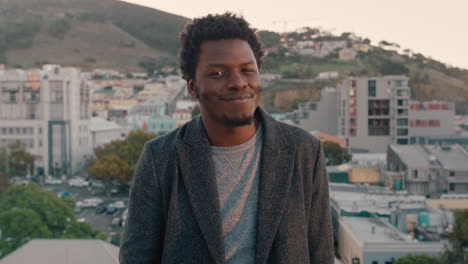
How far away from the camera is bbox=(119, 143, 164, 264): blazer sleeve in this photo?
4.03 ft

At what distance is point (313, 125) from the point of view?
99.8 ft

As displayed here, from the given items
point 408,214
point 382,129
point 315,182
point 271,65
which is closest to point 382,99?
point 382,129

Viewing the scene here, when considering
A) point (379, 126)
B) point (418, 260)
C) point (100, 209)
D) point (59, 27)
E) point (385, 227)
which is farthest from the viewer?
point (59, 27)

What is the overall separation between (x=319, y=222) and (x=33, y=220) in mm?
11226

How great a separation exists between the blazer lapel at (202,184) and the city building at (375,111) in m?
25.3

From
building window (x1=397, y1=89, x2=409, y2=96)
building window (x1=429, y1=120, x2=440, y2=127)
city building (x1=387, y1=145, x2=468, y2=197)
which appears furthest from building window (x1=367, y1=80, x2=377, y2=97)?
city building (x1=387, y1=145, x2=468, y2=197)

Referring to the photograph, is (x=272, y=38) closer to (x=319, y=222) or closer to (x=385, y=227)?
(x=385, y=227)

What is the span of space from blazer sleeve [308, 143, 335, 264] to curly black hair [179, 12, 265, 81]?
23 cm

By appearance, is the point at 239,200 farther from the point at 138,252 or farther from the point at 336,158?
the point at 336,158

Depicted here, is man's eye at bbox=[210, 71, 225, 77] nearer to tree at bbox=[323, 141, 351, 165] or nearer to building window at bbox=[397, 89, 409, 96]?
tree at bbox=[323, 141, 351, 165]

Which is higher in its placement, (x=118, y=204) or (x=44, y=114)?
(x=44, y=114)

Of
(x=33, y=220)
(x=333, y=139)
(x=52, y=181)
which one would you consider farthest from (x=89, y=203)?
(x=333, y=139)

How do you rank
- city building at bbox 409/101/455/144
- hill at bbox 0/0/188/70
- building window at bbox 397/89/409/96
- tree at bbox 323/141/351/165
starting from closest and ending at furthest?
tree at bbox 323/141/351/165 → building window at bbox 397/89/409/96 → city building at bbox 409/101/455/144 → hill at bbox 0/0/188/70

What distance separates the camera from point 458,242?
11398mm
